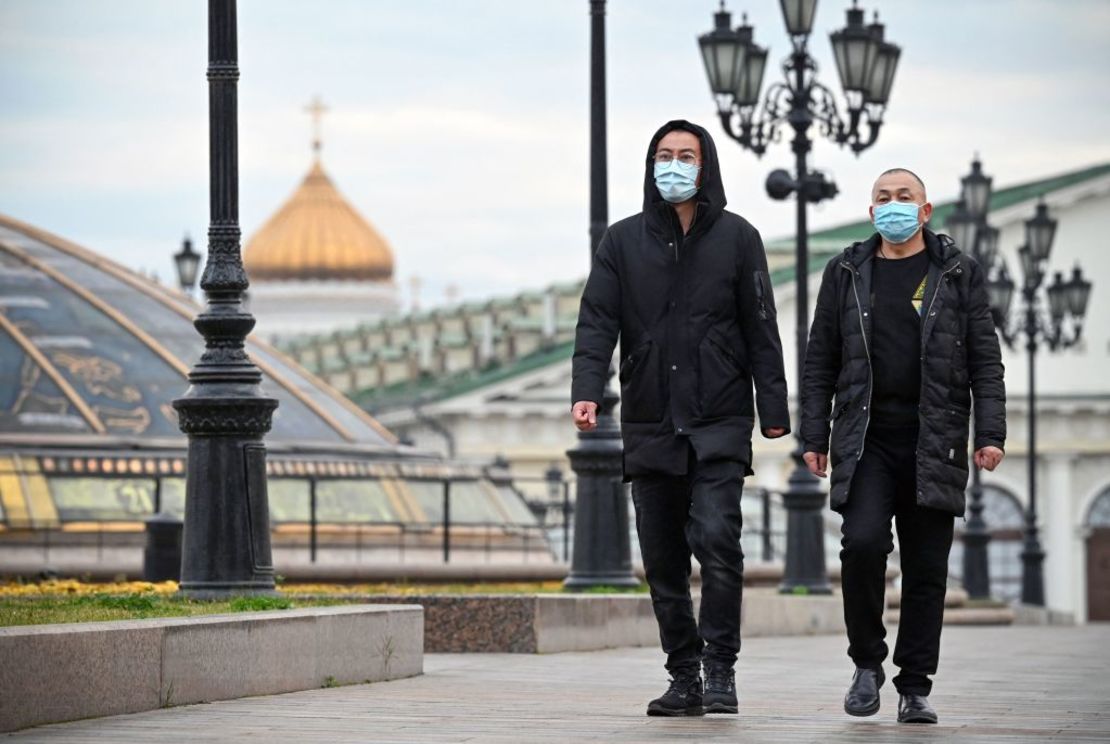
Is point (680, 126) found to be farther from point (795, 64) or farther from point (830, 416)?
point (795, 64)

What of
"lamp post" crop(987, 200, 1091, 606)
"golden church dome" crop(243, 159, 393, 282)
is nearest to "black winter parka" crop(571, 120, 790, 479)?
"lamp post" crop(987, 200, 1091, 606)

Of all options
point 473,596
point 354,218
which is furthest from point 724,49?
point 354,218

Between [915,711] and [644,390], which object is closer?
[915,711]

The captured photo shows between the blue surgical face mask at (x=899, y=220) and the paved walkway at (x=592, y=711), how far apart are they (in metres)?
1.72

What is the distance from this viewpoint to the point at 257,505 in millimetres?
13156

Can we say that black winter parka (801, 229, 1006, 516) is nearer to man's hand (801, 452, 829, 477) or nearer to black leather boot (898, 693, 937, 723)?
man's hand (801, 452, 829, 477)

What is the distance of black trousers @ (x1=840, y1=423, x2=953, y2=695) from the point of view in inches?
383

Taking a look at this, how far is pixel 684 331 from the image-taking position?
9.84 m

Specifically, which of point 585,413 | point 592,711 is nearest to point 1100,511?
point 592,711

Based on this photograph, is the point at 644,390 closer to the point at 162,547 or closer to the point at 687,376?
the point at 687,376

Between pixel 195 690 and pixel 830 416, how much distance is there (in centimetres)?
256

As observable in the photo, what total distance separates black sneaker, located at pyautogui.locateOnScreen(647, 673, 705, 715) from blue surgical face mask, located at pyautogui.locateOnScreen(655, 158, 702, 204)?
66.8 inches

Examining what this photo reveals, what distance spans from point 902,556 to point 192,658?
2.64m

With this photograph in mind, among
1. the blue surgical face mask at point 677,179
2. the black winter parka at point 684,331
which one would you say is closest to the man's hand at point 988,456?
the black winter parka at point 684,331
